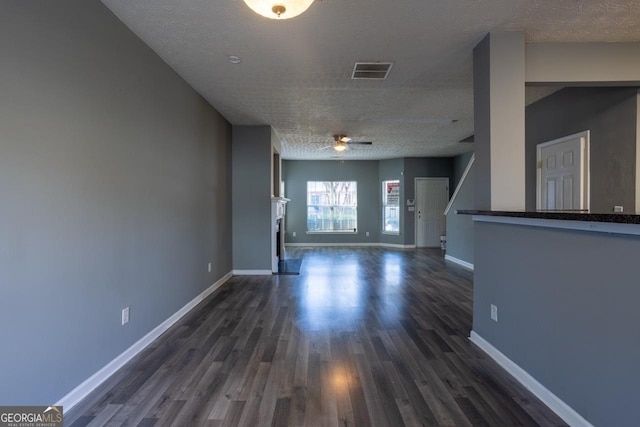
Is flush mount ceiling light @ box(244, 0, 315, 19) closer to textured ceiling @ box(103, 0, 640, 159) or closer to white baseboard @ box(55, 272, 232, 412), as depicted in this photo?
textured ceiling @ box(103, 0, 640, 159)

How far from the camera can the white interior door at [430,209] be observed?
8.55 meters

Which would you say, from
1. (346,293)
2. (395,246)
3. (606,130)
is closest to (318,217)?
(395,246)

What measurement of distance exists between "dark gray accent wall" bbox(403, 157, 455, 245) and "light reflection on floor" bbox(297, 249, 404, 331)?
211 centimetres

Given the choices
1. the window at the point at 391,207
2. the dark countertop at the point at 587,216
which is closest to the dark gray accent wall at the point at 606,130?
the dark countertop at the point at 587,216

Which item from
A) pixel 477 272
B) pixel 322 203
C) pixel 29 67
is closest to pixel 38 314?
pixel 29 67

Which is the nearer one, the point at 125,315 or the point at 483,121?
the point at 125,315

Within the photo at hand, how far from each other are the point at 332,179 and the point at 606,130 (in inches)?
252

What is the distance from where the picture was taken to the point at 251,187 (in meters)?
5.12

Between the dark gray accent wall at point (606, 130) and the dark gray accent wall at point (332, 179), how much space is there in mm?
5398

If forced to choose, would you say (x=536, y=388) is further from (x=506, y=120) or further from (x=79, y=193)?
(x=79, y=193)

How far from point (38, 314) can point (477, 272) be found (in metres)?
3.05

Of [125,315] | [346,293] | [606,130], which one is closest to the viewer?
[125,315]

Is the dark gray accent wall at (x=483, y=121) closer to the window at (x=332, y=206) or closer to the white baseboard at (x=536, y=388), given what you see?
the white baseboard at (x=536, y=388)

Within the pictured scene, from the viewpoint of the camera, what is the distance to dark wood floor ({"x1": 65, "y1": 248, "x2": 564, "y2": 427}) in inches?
66.0
